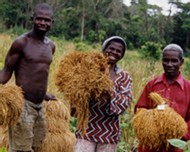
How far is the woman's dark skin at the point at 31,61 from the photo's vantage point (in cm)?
312

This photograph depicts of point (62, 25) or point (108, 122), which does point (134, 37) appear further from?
point (108, 122)

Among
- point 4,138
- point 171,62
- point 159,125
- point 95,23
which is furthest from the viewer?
point 95,23

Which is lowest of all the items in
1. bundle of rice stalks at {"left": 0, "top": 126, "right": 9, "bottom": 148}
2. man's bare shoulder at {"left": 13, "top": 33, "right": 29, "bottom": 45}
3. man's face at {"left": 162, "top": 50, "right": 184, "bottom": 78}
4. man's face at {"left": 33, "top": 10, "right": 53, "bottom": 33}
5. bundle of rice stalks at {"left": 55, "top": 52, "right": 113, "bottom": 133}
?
Answer: bundle of rice stalks at {"left": 0, "top": 126, "right": 9, "bottom": 148}

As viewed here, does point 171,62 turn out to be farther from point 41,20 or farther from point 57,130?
point 57,130

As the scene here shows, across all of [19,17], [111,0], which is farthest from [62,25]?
[111,0]

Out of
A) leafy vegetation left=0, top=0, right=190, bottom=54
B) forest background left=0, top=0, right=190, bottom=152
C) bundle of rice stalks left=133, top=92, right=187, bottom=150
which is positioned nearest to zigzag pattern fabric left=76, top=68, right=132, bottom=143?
bundle of rice stalks left=133, top=92, right=187, bottom=150

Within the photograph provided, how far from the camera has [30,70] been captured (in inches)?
125

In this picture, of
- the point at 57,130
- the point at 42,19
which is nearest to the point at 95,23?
the point at 57,130

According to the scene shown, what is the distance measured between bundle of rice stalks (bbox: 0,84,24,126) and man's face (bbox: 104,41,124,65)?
1.98 feet

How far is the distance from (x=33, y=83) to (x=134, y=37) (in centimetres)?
2540

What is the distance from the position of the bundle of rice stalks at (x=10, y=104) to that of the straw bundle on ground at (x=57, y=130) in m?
1.08

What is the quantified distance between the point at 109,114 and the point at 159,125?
377 mm

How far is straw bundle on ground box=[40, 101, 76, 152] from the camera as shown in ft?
12.7

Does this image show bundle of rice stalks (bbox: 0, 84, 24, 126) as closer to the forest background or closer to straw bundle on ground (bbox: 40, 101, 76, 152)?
straw bundle on ground (bbox: 40, 101, 76, 152)
